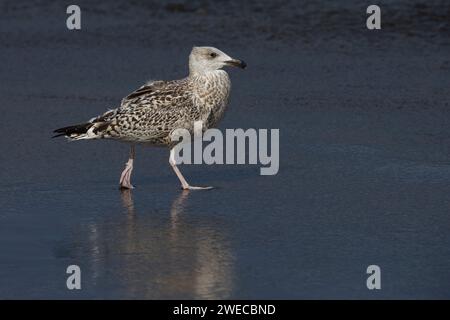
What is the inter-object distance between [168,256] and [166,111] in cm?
231

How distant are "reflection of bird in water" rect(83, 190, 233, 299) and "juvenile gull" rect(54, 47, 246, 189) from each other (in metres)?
1.00

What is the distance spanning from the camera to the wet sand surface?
6945mm

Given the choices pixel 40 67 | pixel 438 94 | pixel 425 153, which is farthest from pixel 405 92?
pixel 40 67

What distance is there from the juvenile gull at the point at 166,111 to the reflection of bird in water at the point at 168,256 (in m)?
1.00

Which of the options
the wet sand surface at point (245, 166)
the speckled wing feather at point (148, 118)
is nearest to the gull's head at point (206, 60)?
the speckled wing feather at point (148, 118)

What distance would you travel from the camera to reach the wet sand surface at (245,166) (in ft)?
22.8

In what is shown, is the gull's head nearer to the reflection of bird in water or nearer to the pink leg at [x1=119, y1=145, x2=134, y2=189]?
the pink leg at [x1=119, y1=145, x2=134, y2=189]

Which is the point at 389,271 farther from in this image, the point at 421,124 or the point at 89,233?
the point at 421,124

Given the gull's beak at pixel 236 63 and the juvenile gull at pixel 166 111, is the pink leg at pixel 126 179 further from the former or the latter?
the gull's beak at pixel 236 63

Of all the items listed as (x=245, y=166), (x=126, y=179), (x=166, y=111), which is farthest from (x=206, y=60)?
(x=126, y=179)

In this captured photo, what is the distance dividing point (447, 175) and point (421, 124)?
1601mm

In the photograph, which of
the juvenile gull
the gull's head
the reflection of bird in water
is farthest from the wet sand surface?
the gull's head
